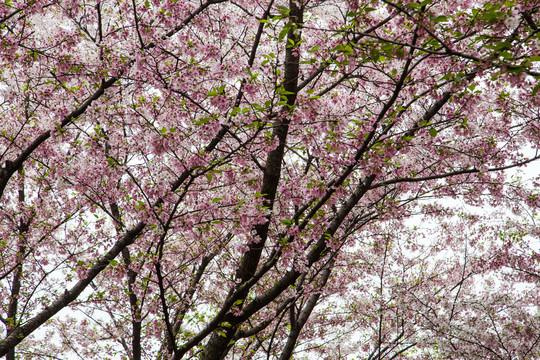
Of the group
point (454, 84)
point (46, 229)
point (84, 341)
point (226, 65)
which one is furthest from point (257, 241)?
point (84, 341)

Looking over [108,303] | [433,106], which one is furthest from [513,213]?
[108,303]

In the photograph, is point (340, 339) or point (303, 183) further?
point (340, 339)

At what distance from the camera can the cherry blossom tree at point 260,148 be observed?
4273 millimetres

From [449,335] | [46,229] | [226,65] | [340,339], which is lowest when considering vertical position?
[449,335]

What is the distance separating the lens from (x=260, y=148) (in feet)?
16.7

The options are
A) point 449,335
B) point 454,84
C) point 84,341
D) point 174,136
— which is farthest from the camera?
point 84,341

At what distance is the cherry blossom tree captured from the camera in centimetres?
427

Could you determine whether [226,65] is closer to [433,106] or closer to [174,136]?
[174,136]

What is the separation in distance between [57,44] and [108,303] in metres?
6.00

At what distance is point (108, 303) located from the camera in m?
9.20

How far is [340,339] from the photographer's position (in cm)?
1229

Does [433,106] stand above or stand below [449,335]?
above

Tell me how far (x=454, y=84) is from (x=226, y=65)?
259 centimetres

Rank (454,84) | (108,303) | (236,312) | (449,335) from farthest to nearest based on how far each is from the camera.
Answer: (108,303)
(449,335)
(236,312)
(454,84)
